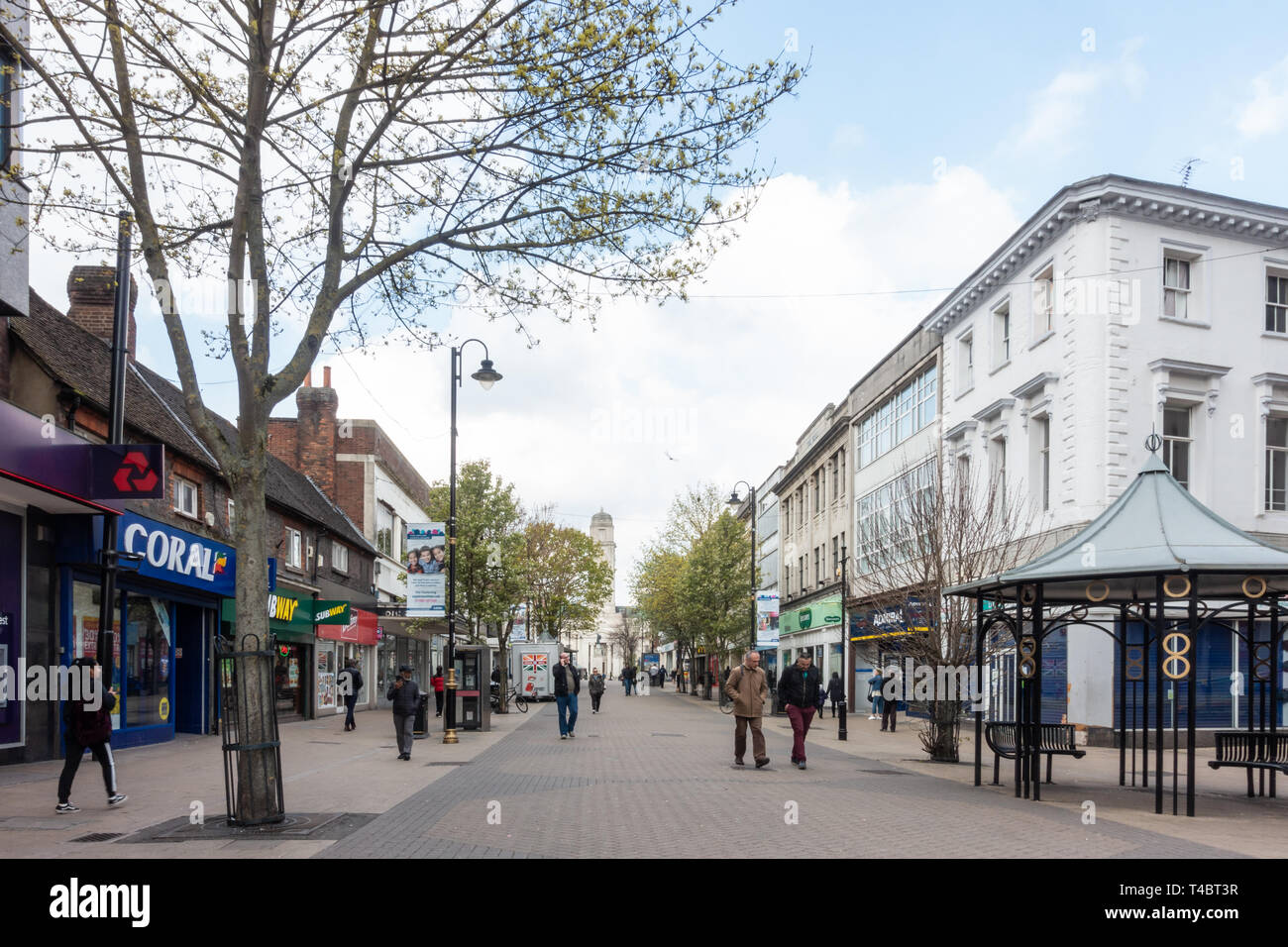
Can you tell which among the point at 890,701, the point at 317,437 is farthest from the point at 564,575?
the point at 890,701

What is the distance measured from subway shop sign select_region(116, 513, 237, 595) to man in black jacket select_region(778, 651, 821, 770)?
30.2 ft

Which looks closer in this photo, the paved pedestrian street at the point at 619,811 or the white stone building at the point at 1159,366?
the paved pedestrian street at the point at 619,811

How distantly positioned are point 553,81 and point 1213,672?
21777mm

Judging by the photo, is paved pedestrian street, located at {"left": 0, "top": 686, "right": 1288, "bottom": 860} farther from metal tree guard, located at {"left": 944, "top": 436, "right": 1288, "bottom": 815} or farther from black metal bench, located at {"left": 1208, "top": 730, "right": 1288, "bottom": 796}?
metal tree guard, located at {"left": 944, "top": 436, "right": 1288, "bottom": 815}

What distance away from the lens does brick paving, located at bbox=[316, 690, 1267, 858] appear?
9773mm

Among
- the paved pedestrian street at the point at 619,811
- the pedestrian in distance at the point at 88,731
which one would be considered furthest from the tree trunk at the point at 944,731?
the pedestrian in distance at the point at 88,731

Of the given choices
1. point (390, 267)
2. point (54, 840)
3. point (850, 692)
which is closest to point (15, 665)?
point (54, 840)

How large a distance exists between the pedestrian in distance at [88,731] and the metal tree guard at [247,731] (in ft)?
6.55

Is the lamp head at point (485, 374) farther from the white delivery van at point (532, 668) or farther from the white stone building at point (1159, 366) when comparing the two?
the white delivery van at point (532, 668)

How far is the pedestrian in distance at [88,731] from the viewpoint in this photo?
11453mm

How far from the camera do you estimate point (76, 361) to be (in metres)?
19.6

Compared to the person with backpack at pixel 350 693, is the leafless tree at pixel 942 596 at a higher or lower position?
higher

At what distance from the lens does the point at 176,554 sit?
71.4 feet
